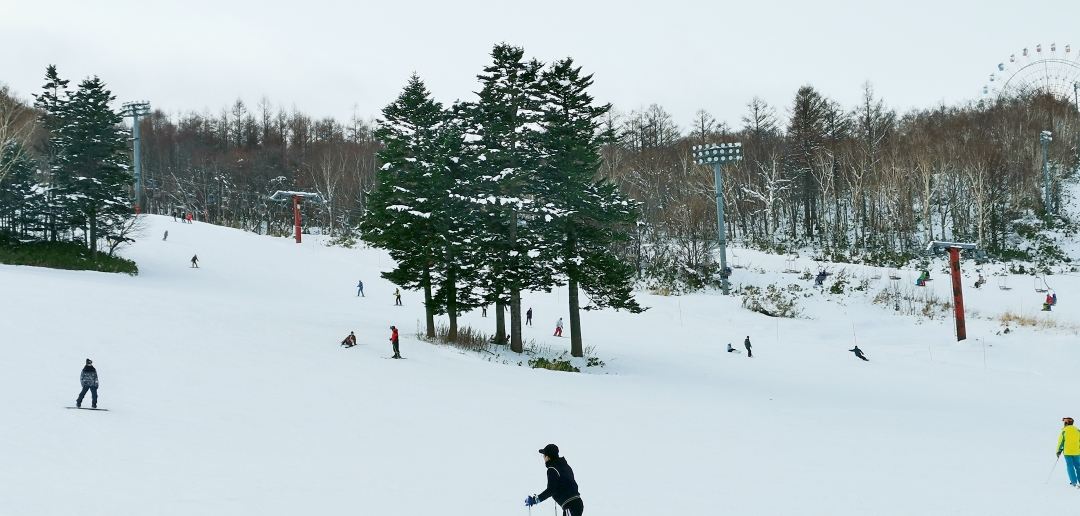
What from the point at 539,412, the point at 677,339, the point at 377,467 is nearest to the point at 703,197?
the point at 677,339

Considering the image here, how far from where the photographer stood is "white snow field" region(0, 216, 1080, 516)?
38.5ft

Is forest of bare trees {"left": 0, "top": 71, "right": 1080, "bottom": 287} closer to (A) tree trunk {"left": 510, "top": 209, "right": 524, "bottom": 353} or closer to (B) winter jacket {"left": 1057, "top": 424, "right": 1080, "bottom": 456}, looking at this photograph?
(A) tree trunk {"left": 510, "top": 209, "right": 524, "bottom": 353}

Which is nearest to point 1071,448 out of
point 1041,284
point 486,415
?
point 486,415

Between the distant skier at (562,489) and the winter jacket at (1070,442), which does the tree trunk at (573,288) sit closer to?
the winter jacket at (1070,442)

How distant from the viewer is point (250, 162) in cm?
9231

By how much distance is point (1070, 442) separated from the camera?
12.9m

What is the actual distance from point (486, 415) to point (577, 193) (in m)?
11.7

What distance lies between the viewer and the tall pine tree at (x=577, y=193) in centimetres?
2794

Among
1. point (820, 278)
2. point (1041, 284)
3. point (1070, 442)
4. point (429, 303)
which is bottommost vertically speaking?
point (1070, 442)

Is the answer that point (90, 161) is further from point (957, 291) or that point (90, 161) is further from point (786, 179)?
point (786, 179)

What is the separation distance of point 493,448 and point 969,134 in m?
68.3

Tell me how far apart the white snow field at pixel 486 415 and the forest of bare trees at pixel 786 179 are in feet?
62.2

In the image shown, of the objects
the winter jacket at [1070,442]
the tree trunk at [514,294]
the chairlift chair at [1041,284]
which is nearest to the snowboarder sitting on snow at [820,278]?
the chairlift chair at [1041,284]

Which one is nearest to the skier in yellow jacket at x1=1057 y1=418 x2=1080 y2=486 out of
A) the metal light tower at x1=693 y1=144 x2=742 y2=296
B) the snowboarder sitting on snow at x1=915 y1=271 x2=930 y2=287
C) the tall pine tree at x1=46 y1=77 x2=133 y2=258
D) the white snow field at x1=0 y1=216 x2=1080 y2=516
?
the white snow field at x1=0 y1=216 x2=1080 y2=516
